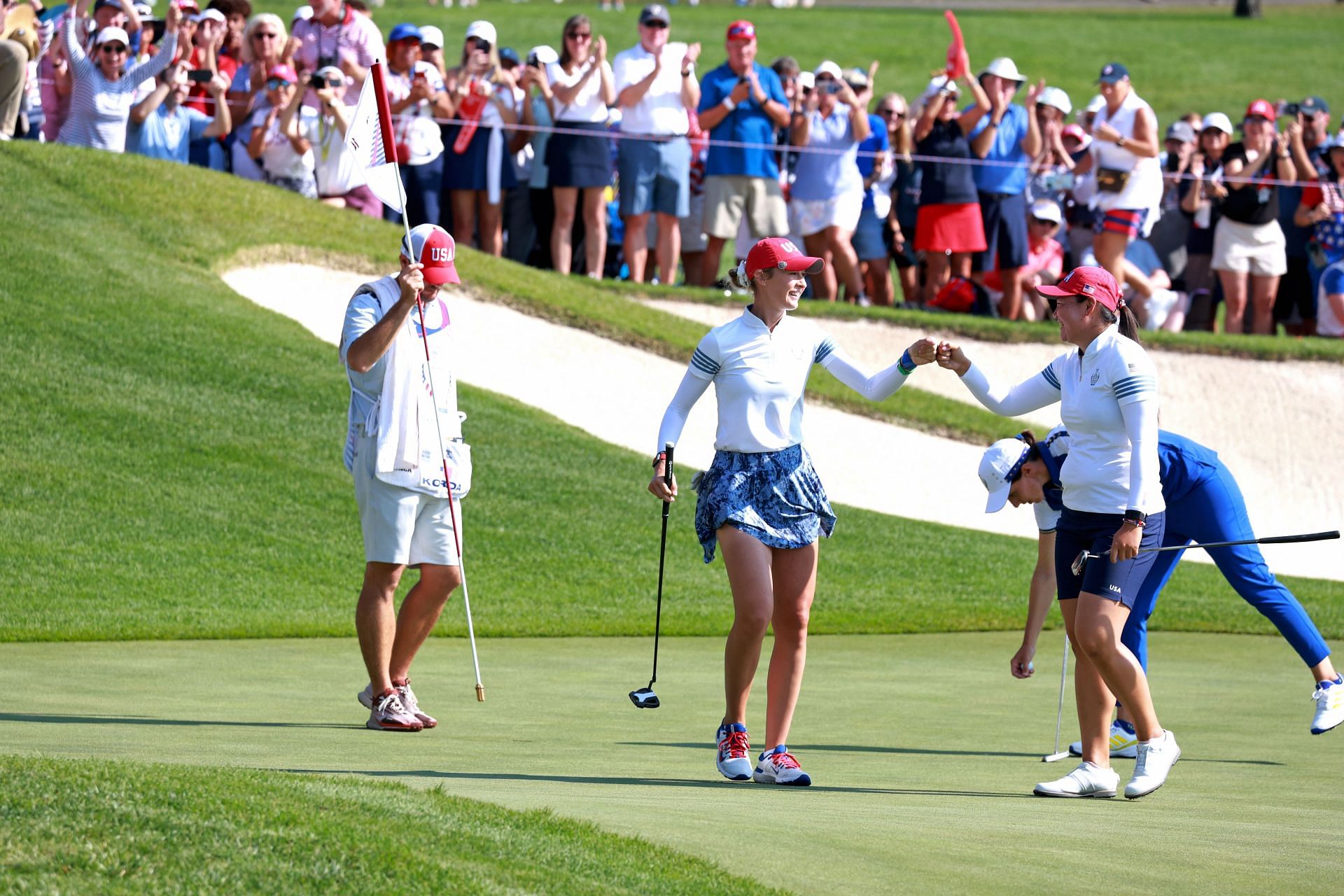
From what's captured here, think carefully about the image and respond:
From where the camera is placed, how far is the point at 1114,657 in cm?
679

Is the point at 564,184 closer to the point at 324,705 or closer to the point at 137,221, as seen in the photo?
the point at 137,221

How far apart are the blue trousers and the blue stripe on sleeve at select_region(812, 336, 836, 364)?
61.7 inches

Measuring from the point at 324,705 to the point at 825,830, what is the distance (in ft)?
12.0

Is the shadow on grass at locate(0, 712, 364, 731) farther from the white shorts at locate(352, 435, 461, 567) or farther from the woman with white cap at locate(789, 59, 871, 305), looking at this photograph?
the woman with white cap at locate(789, 59, 871, 305)

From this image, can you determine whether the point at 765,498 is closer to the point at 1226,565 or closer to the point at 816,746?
the point at 816,746

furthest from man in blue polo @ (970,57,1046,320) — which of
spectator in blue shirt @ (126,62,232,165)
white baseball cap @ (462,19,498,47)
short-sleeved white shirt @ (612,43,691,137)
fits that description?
spectator in blue shirt @ (126,62,232,165)

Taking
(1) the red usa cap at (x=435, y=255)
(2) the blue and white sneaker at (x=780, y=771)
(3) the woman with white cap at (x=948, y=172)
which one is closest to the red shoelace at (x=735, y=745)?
(2) the blue and white sneaker at (x=780, y=771)

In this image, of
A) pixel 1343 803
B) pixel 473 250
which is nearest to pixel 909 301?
pixel 473 250

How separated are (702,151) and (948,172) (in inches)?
93.1

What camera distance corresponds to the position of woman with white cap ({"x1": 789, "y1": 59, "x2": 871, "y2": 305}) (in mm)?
18516

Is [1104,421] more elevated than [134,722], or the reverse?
[1104,421]

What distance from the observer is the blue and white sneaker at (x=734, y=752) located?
22.9 ft

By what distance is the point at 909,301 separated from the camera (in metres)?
20.9

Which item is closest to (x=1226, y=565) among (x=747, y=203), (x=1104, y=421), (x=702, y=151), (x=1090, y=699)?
(x=1090, y=699)
